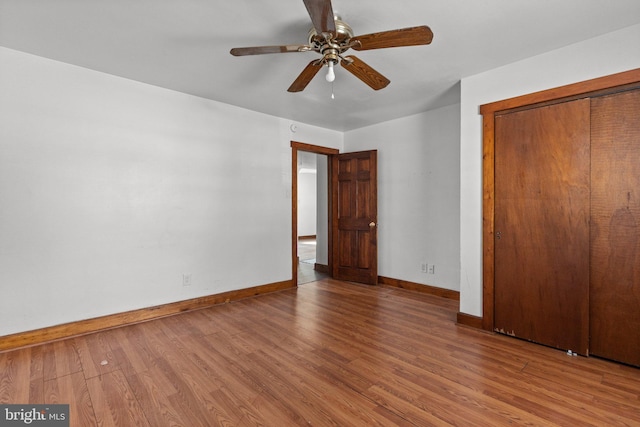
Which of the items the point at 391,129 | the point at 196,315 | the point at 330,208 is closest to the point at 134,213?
the point at 196,315

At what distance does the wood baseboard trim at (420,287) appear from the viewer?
399 cm

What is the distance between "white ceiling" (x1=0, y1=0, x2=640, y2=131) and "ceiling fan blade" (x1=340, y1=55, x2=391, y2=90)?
29 cm

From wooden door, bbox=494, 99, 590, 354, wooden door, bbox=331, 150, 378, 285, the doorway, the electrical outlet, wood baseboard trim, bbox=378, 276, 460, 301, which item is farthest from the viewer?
the doorway

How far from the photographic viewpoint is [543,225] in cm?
262

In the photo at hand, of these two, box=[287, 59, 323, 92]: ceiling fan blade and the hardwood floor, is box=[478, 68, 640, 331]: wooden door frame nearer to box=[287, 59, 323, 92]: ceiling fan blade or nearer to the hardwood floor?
the hardwood floor

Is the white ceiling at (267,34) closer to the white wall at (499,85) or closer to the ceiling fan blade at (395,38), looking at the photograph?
the white wall at (499,85)

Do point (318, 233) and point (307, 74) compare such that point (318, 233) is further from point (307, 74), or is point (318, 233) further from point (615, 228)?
point (615, 228)

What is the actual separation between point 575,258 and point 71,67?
15.8ft

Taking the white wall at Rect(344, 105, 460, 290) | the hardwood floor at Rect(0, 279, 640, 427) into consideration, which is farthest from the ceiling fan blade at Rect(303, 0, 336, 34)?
the white wall at Rect(344, 105, 460, 290)

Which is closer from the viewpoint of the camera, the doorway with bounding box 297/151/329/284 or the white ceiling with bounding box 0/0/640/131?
the white ceiling with bounding box 0/0/640/131

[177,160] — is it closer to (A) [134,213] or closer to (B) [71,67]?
(A) [134,213]

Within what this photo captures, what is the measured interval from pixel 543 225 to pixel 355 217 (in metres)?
2.70

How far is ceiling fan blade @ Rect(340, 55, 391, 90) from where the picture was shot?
6.87ft

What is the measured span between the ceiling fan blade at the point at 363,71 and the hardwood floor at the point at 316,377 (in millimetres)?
2228
